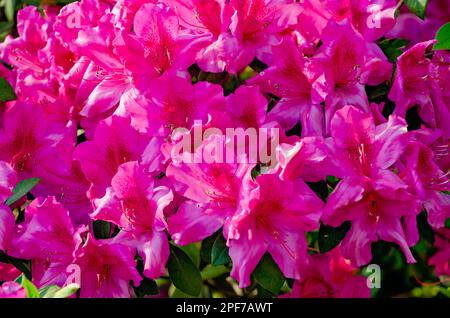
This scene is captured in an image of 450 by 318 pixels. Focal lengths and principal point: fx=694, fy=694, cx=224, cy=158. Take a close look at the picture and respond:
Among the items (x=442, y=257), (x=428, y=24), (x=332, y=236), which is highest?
(x=332, y=236)

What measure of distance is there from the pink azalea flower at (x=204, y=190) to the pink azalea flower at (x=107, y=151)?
0.52ft

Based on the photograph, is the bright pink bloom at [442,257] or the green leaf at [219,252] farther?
the bright pink bloom at [442,257]

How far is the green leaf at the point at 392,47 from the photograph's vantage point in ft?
4.81

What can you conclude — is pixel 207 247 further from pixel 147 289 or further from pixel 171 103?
pixel 171 103

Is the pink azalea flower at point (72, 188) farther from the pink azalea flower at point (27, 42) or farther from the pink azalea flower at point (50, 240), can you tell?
the pink azalea flower at point (27, 42)

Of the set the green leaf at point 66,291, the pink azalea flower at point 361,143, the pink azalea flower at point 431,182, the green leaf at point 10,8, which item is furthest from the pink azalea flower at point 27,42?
the pink azalea flower at point 431,182

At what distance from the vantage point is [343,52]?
4.33 feet

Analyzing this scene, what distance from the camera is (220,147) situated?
3.94ft

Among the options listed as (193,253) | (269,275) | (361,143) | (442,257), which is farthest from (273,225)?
(442,257)

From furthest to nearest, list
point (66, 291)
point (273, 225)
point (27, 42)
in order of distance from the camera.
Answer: point (27, 42)
point (273, 225)
point (66, 291)

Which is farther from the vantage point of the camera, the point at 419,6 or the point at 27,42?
the point at 27,42

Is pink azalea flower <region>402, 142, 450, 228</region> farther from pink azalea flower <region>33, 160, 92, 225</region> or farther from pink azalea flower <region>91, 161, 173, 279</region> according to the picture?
pink azalea flower <region>33, 160, 92, 225</region>

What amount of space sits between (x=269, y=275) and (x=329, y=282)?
44cm
